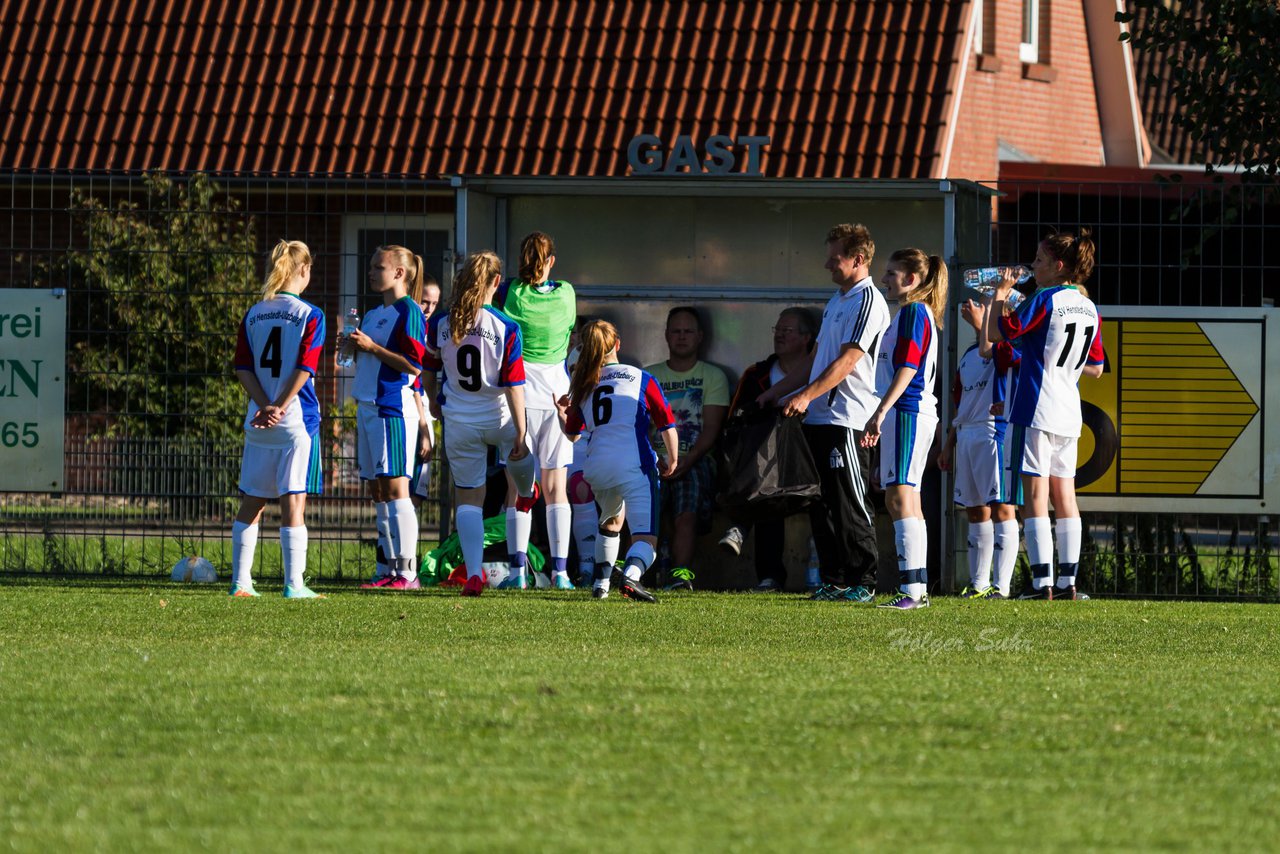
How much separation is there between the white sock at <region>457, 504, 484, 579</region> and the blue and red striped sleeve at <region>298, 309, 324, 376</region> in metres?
1.11

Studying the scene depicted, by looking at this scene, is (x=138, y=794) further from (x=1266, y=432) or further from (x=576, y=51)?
(x=576, y=51)

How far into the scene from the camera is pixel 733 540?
38.5 feet

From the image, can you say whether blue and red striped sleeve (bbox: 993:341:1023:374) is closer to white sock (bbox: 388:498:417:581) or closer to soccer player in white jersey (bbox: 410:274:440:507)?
soccer player in white jersey (bbox: 410:274:440:507)

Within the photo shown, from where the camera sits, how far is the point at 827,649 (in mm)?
7707

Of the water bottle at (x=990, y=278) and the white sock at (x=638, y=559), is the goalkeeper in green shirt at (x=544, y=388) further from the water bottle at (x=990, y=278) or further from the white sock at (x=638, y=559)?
the water bottle at (x=990, y=278)

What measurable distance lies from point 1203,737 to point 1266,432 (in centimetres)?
614

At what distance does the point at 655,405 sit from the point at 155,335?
12.1ft

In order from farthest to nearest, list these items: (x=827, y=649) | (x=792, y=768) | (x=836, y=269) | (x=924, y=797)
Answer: (x=836, y=269)
(x=827, y=649)
(x=792, y=768)
(x=924, y=797)

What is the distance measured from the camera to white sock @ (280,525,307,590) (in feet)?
32.8

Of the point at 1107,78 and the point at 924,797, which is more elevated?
the point at 1107,78

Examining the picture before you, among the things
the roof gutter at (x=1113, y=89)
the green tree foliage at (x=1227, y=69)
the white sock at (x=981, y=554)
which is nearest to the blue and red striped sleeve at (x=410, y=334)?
the white sock at (x=981, y=554)

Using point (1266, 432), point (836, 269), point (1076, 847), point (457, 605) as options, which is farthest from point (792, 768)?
point (1266, 432)

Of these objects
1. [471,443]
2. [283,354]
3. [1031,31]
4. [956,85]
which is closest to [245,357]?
[283,354]

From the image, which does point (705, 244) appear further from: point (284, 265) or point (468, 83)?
point (468, 83)
